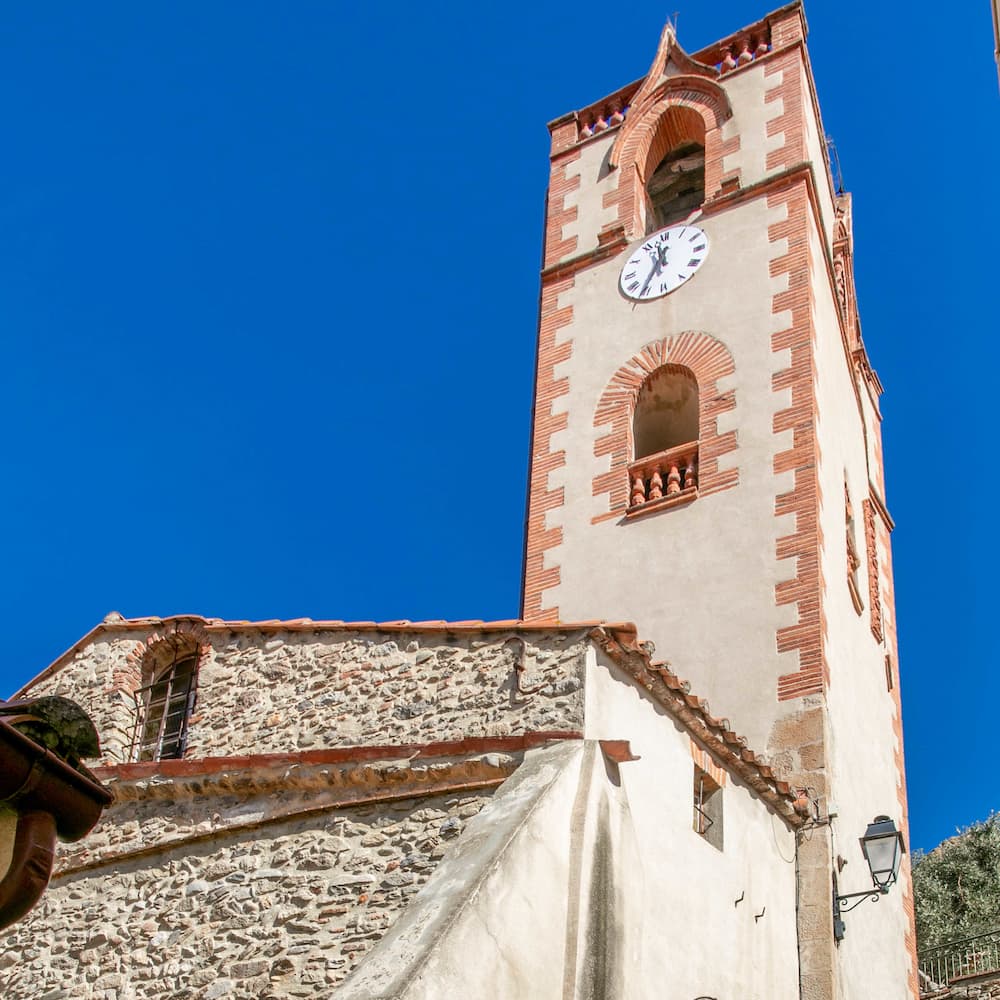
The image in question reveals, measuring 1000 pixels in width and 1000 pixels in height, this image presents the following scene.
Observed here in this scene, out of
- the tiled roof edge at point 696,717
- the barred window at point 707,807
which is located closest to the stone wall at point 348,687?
the tiled roof edge at point 696,717

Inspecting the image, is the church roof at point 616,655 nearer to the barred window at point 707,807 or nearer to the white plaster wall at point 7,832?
the barred window at point 707,807

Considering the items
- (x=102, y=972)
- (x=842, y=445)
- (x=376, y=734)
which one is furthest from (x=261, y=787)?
(x=842, y=445)

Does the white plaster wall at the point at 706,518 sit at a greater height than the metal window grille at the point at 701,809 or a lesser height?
greater

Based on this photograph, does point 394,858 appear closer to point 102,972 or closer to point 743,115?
point 102,972

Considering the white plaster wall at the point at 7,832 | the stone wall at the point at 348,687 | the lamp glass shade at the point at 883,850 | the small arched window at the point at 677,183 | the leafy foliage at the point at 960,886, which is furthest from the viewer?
the leafy foliage at the point at 960,886

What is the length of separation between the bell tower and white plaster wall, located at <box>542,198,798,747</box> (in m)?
0.02

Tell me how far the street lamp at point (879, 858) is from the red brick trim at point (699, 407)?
4.28 meters

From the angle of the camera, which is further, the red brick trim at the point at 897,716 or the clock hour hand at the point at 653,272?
the clock hour hand at the point at 653,272

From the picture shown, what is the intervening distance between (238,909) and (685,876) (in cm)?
285

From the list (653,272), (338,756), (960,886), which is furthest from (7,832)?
(960,886)

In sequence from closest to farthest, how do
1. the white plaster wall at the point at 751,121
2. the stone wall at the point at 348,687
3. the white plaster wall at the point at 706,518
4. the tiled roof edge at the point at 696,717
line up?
the stone wall at the point at 348,687 < the tiled roof edge at the point at 696,717 < the white plaster wall at the point at 706,518 < the white plaster wall at the point at 751,121

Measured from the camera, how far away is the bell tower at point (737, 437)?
13.6 m

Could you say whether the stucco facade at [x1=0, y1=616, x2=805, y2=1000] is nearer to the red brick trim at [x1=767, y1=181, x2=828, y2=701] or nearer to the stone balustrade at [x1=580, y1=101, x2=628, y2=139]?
the red brick trim at [x1=767, y1=181, x2=828, y2=701]

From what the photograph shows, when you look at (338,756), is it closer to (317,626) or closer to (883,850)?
(317,626)
